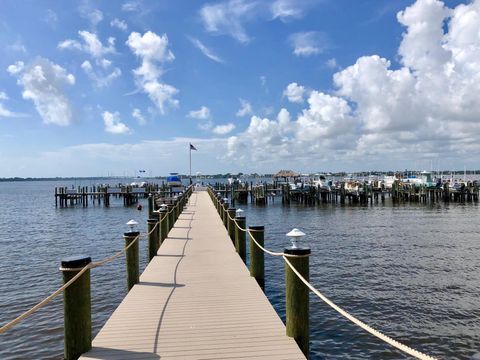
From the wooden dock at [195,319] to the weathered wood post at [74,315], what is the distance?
17cm

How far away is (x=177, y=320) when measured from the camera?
648 cm

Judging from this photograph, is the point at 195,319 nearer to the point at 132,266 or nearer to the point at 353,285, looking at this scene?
the point at 132,266

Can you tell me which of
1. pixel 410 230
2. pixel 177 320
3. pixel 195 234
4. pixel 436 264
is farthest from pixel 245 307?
pixel 410 230

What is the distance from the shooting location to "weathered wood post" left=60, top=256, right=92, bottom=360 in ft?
17.5

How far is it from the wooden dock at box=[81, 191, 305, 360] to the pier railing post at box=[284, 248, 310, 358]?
18 cm

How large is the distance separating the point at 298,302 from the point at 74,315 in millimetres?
3033

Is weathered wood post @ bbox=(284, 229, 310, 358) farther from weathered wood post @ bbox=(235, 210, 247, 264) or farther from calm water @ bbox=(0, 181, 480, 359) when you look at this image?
weathered wood post @ bbox=(235, 210, 247, 264)

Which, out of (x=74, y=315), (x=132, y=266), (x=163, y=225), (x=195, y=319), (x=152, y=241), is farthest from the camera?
(x=163, y=225)

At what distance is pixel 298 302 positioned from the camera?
19.3 feet

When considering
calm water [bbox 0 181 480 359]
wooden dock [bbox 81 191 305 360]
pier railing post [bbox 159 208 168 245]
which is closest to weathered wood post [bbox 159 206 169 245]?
pier railing post [bbox 159 208 168 245]

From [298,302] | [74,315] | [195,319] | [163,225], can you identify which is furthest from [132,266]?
[163,225]

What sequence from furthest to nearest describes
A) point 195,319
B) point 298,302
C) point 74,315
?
point 195,319 < point 298,302 < point 74,315

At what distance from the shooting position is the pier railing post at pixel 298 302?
5.77m

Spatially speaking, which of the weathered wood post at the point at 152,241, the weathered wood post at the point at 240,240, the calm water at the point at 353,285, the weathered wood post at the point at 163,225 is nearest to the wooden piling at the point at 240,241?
the weathered wood post at the point at 240,240
